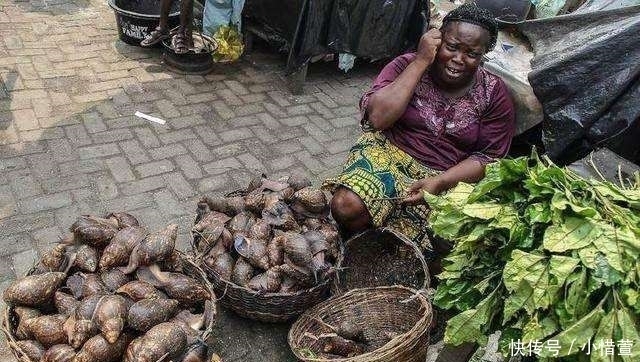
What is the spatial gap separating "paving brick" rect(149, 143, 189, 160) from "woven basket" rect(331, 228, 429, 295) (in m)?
1.89

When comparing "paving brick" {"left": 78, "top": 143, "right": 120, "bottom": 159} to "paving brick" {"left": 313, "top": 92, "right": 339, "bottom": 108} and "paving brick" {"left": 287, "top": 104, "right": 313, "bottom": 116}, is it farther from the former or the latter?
"paving brick" {"left": 313, "top": 92, "right": 339, "bottom": 108}

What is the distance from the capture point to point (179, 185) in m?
3.98

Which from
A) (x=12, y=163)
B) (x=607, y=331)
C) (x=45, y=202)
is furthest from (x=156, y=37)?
(x=607, y=331)

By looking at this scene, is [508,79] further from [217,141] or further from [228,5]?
[228,5]

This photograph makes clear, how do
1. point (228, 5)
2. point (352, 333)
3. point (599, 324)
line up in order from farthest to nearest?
point (228, 5) < point (352, 333) < point (599, 324)

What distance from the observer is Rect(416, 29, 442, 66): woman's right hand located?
299cm

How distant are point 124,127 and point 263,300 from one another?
2.58 meters

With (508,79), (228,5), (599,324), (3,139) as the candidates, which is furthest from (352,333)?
(228,5)

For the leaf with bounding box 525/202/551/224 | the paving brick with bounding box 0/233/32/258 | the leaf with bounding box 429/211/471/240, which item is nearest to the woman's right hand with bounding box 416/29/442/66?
the leaf with bounding box 429/211/471/240

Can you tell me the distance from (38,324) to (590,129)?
3081 mm

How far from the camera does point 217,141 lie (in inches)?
179

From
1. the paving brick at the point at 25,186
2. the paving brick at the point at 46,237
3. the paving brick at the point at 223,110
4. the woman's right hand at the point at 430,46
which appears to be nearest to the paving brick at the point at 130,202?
the paving brick at the point at 46,237

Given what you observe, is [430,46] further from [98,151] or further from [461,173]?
[98,151]

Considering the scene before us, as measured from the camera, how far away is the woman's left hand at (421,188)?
10.3 feet
